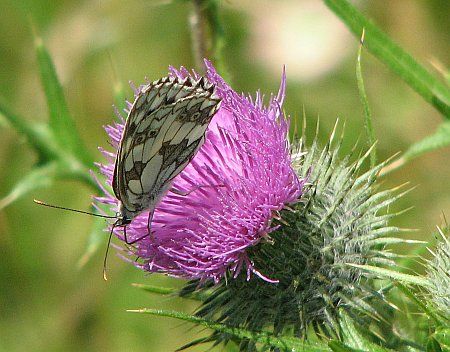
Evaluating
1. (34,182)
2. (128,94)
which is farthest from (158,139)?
(128,94)

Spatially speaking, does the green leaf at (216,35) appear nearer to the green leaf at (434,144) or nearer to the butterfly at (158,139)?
the butterfly at (158,139)

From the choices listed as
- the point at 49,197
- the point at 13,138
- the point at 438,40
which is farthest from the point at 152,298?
the point at 438,40

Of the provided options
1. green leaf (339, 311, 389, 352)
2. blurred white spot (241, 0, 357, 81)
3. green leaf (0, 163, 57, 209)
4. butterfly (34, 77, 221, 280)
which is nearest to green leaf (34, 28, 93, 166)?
green leaf (0, 163, 57, 209)

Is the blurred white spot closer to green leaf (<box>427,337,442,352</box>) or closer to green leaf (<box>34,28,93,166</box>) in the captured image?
green leaf (<box>34,28,93,166</box>)

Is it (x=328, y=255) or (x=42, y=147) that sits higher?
(x=42, y=147)

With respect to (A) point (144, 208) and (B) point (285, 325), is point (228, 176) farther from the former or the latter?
(B) point (285, 325)

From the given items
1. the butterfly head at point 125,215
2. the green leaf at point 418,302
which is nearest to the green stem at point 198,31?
the butterfly head at point 125,215

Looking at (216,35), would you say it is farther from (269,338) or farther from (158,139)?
(269,338)
